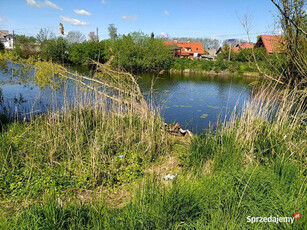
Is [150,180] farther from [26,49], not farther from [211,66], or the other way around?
[211,66]

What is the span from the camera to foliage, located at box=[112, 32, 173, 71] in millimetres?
33844

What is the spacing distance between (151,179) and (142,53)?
33554 mm

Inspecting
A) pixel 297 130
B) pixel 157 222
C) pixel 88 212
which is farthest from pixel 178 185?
pixel 297 130

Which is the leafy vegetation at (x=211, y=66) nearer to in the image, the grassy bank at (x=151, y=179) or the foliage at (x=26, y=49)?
the foliage at (x=26, y=49)

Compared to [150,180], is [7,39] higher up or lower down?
higher up

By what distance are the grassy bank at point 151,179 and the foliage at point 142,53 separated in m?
29.9

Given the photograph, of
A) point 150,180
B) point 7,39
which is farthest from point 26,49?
point 7,39

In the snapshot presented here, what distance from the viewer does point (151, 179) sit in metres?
3.01

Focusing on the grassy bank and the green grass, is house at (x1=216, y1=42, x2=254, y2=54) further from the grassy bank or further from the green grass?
the green grass

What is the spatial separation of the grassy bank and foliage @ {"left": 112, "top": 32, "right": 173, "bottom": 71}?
29.9m

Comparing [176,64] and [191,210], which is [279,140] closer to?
[191,210]

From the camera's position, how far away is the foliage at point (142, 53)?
33.8 metres

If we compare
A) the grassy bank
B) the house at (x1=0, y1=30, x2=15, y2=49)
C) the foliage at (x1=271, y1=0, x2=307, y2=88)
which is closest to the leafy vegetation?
the house at (x1=0, y1=30, x2=15, y2=49)

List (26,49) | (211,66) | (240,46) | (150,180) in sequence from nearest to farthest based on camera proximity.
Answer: (150,180) < (240,46) < (26,49) < (211,66)
